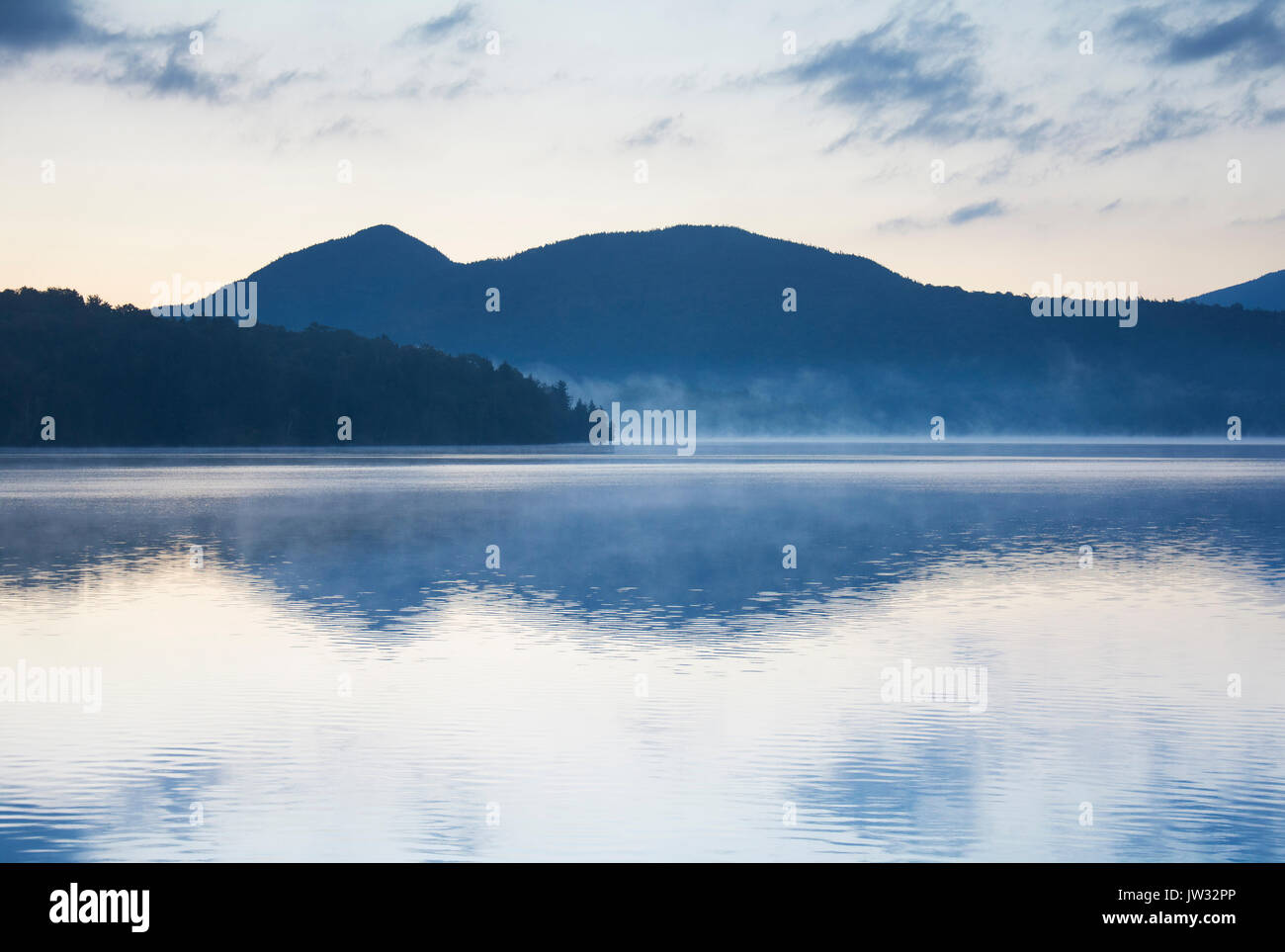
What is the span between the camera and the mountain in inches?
6604

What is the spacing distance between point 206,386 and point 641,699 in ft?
561

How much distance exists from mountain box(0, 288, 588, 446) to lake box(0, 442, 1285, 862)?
140 meters

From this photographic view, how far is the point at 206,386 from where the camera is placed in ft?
584

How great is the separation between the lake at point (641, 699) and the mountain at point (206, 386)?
140 meters

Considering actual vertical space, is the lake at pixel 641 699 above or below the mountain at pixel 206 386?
→ below

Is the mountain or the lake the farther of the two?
the mountain

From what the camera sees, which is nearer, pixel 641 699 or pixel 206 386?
pixel 641 699

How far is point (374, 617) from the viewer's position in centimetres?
2291

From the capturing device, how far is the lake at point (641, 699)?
11.2 metres

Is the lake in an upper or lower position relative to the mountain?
lower

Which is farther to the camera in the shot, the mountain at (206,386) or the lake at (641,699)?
A: the mountain at (206,386)
